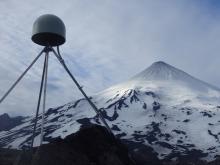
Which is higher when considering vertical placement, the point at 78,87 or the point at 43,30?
the point at 43,30

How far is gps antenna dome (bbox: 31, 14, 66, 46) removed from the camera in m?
31.5

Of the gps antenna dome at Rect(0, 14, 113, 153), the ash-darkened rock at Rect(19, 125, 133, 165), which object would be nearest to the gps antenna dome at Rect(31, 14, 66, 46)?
the gps antenna dome at Rect(0, 14, 113, 153)

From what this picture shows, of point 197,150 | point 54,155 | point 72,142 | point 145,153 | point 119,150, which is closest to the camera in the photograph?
point 54,155

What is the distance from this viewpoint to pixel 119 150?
33000 millimetres

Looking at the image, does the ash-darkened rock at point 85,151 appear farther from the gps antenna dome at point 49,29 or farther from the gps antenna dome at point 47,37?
the gps antenna dome at point 49,29

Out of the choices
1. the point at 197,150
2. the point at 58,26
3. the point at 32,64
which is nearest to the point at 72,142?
the point at 32,64

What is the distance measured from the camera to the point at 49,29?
103 ft

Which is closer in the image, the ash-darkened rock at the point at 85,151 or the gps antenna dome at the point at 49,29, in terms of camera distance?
the ash-darkened rock at the point at 85,151

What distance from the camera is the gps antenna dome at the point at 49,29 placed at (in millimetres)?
31469

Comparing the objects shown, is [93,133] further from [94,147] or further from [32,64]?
[32,64]

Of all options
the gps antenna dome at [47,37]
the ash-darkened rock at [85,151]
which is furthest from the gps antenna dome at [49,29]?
the ash-darkened rock at [85,151]

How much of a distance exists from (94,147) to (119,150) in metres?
2.42

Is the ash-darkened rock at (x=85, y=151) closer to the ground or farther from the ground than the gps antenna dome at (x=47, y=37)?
closer to the ground

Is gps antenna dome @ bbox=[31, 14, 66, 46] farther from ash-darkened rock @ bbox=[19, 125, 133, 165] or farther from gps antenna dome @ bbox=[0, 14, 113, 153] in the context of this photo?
ash-darkened rock @ bbox=[19, 125, 133, 165]
